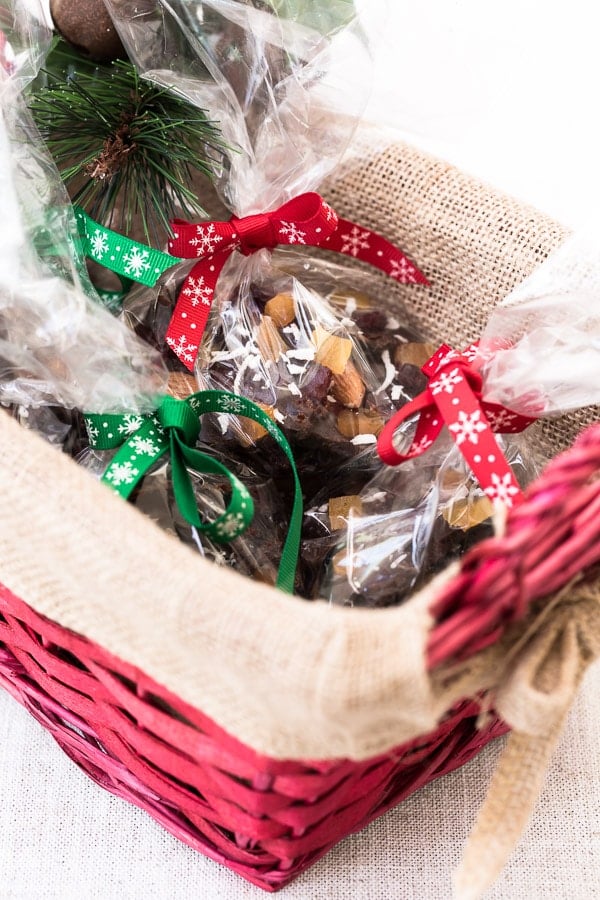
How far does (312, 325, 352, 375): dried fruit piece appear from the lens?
95 cm

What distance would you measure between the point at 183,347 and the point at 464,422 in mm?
306

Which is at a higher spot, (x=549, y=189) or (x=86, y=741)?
(x=549, y=189)

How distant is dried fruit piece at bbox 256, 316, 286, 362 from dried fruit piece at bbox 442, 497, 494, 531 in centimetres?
24

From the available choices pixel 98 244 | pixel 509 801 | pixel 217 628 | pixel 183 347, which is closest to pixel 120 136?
pixel 98 244

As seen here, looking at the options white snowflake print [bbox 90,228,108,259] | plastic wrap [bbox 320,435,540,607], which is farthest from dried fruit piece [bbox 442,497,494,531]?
white snowflake print [bbox 90,228,108,259]

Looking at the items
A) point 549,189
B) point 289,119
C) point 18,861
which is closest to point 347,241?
point 289,119

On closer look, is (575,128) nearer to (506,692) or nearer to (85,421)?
(85,421)

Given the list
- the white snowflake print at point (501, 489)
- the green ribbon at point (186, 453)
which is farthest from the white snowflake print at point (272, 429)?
the white snowflake print at point (501, 489)

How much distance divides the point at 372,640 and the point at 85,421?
1.45 ft

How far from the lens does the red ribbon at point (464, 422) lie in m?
0.81

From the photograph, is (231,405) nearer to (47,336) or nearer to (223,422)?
(223,422)

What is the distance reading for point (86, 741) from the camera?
0.88 m

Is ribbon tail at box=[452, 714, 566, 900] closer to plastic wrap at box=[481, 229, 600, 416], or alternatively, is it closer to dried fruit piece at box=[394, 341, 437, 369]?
plastic wrap at box=[481, 229, 600, 416]

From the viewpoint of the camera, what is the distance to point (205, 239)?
0.99 meters
